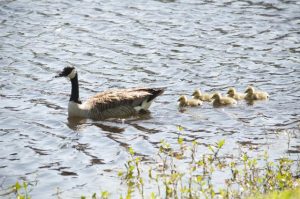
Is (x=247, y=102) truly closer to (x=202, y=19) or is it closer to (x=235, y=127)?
(x=235, y=127)

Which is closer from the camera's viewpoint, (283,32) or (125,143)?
(125,143)

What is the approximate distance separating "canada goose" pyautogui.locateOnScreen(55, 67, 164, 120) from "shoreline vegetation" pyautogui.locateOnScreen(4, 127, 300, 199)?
2752 mm

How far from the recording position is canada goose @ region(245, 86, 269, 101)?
48.4 ft

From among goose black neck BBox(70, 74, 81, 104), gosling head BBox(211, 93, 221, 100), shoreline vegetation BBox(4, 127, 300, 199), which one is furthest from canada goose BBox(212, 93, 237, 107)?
goose black neck BBox(70, 74, 81, 104)

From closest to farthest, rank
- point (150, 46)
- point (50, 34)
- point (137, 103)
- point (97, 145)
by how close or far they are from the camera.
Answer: point (97, 145) → point (137, 103) → point (150, 46) → point (50, 34)

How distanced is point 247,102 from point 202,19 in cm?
672

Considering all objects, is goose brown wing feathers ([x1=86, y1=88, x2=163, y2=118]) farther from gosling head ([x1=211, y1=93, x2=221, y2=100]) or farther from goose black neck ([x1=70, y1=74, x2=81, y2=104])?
gosling head ([x1=211, y1=93, x2=221, y2=100])

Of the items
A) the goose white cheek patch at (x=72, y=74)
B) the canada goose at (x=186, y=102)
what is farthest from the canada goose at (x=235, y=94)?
the goose white cheek patch at (x=72, y=74)

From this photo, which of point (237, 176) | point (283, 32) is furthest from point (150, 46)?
point (237, 176)

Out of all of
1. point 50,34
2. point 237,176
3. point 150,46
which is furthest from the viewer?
point 50,34

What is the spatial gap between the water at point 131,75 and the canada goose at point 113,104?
0.90ft

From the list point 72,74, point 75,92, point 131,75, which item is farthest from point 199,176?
point 131,75

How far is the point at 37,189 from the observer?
34.5 feet

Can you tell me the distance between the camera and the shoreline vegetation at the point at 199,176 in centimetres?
890
